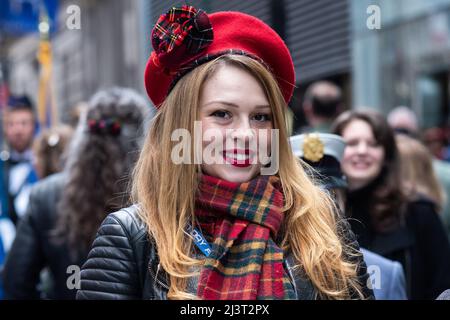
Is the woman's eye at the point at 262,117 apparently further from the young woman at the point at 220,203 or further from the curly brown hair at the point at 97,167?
the curly brown hair at the point at 97,167

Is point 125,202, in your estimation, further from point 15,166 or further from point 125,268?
point 15,166

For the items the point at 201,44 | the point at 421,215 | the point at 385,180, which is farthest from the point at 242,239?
the point at 421,215

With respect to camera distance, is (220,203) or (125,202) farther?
(125,202)

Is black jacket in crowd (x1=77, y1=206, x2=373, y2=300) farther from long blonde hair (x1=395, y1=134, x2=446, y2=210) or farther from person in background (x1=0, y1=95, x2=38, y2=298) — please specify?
long blonde hair (x1=395, y1=134, x2=446, y2=210)

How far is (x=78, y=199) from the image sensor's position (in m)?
3.05

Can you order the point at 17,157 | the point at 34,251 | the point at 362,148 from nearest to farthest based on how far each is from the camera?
the point at 34,251 < the point at 362,148 < the point at 17,157

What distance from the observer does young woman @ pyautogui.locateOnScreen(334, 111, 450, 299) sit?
11.3ft

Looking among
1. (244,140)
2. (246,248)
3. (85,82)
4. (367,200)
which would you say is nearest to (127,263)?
(246,248)

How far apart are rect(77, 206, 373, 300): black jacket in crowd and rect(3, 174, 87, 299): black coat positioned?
1502 millimetres

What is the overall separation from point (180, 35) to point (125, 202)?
3.66 feet

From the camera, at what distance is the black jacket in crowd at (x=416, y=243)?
3395mm

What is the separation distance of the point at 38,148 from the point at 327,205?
288 cm

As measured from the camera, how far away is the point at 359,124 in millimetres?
3529

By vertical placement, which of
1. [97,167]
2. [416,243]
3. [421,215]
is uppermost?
[97,167]
